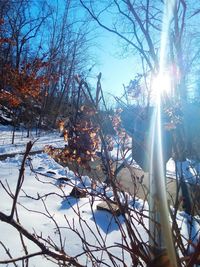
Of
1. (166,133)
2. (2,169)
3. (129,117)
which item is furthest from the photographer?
(2,169)

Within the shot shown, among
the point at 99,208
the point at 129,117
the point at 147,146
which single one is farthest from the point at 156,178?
the point at 99,208

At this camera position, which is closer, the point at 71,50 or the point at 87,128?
the point at 87,128

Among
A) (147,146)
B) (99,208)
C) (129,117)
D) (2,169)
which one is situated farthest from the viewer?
(2,169)

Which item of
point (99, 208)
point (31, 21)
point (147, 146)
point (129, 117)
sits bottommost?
point (99, 208)

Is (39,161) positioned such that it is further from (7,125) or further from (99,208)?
(7,125)

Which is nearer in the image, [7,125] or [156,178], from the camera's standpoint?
[156,178]

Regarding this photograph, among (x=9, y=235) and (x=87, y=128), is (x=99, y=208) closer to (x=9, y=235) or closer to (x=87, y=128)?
(x=9, y=235)

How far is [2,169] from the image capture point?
27.4ft

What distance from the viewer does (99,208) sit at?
5.27 m

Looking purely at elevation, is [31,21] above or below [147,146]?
above

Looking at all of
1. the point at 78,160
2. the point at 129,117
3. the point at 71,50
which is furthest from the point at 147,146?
the point at 71,50

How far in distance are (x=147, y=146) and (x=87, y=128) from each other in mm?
658

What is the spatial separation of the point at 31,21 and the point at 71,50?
791cm

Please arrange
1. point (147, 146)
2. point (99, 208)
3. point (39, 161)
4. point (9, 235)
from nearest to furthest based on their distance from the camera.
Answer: point (147, 146) → point (9, 235) → point (99, 208) → point (39, 161)
